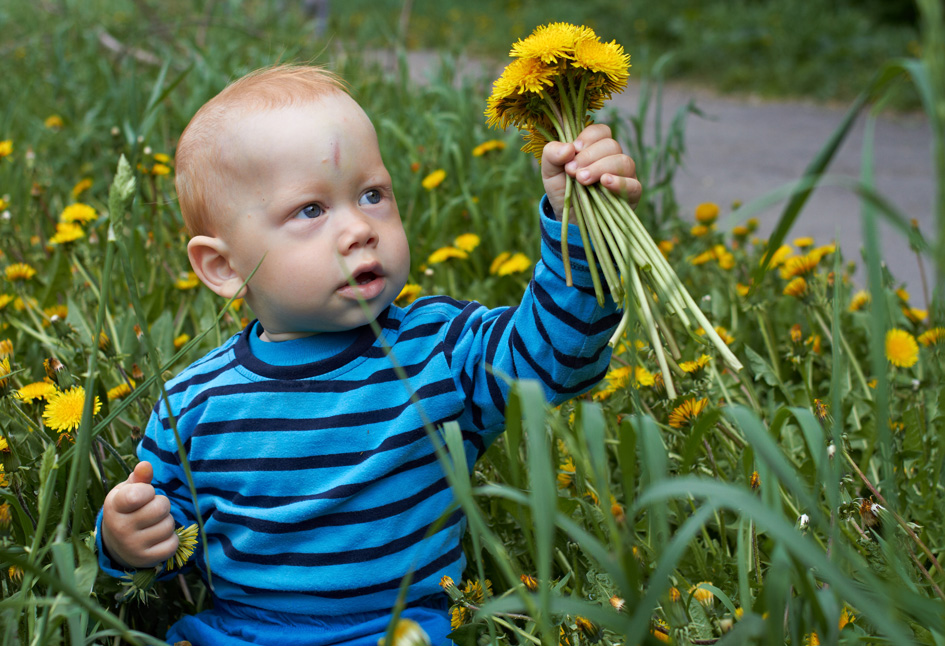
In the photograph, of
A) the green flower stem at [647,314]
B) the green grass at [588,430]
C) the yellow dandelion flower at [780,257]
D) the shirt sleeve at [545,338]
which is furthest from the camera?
the yellow dandelion flower at [780,257]

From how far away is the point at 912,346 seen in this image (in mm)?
1522

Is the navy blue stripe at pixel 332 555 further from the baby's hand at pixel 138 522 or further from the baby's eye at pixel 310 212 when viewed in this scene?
the baby's eye at pixel 310 212

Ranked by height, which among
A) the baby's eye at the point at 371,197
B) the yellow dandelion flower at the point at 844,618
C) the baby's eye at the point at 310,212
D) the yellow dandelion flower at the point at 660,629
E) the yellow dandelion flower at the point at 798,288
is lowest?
the yellow dandelion flower at the point at 660,629

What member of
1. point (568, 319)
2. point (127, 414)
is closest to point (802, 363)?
point (568, 319)

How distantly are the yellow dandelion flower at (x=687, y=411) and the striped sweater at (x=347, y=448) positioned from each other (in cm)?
19

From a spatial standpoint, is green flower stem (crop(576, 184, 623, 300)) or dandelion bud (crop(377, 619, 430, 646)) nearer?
dandelion bud (crop(377, 619, 430, 646))

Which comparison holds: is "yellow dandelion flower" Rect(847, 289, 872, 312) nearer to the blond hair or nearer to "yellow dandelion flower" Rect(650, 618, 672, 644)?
"yellow dandelion flower" Rect(650, 618, 672, 644)

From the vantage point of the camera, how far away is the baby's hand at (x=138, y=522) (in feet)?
3.67

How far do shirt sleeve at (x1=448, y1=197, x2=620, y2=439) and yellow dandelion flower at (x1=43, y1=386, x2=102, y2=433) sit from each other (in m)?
0.55

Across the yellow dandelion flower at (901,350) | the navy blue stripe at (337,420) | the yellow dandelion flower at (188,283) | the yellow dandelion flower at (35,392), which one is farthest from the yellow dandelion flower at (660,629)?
the yellow dandelion flower at (188,283)

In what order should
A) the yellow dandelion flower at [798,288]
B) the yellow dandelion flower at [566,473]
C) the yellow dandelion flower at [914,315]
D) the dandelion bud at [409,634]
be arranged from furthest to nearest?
the yellow dandelion flower at [914,315]
the yellow dandelion flower at [798,288]
the yellow dandelion flower at [566,473]
the dandelion bud at [409,634]

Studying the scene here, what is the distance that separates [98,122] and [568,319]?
2.98 metres

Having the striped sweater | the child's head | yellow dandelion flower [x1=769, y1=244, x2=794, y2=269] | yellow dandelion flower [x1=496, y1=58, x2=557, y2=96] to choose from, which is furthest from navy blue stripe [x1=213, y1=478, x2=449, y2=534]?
yellow dandelion flower [x1=769, y1=244, x2=794, y2=269]

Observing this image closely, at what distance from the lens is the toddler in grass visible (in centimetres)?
114
